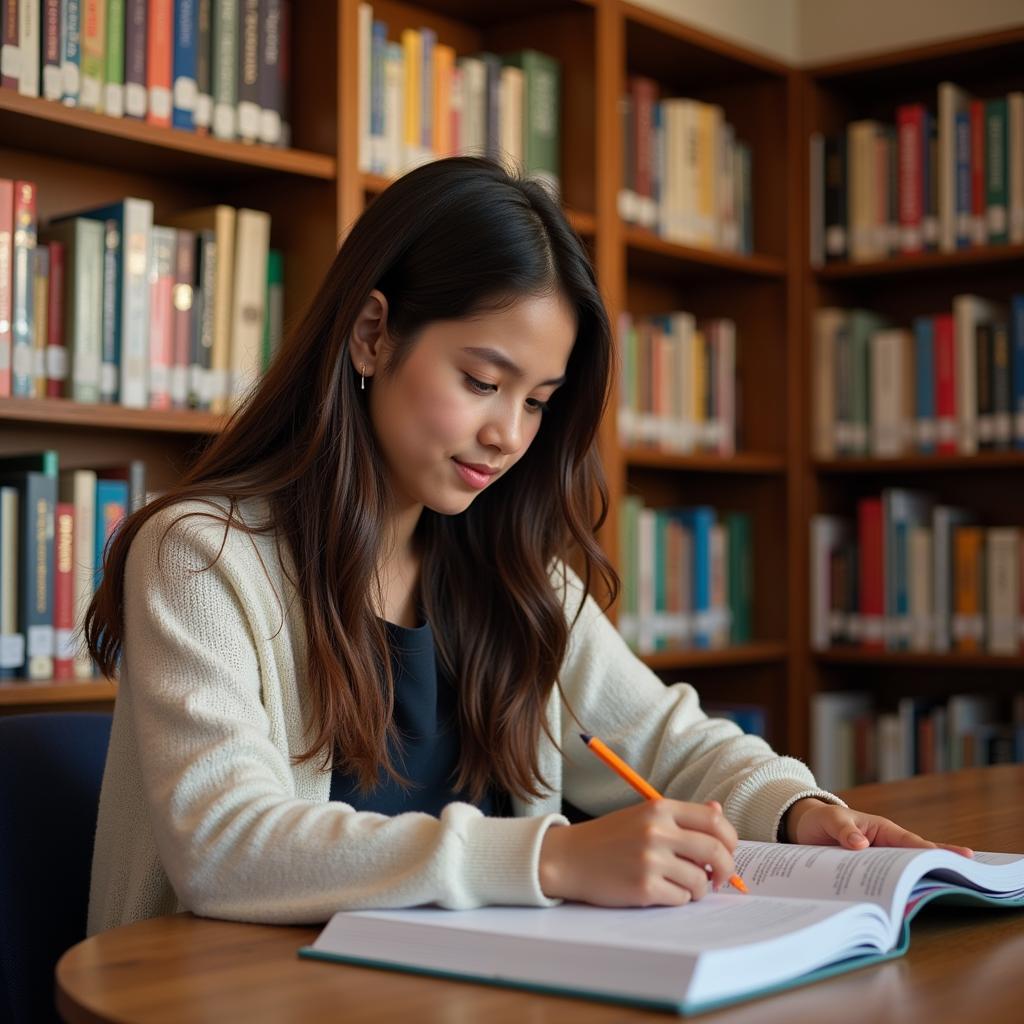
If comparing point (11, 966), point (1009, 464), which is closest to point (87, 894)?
point (11, 966)

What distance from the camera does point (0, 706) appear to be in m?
2.24

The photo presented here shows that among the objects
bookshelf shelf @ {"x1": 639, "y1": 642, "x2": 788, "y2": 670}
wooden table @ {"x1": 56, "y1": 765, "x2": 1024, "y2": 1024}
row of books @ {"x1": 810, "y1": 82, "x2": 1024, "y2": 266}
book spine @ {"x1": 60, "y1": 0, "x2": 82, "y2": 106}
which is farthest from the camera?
row of books @ {"x1": 810, "y1": 82, "x2": 1024, "y2": 266}

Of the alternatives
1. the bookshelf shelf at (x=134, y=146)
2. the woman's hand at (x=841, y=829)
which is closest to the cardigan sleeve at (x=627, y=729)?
the woman's hand at (x=841, y=829)

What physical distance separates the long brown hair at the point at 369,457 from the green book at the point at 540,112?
56.8 inches

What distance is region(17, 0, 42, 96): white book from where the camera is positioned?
6.98ft

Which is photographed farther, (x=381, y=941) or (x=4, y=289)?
(x=4, y=289)

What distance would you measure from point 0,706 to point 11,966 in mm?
1007

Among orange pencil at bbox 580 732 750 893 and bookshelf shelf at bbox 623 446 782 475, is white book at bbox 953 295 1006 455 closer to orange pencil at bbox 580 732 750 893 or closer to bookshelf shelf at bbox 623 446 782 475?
bookshelf shelf at bbox 623 446 782 475

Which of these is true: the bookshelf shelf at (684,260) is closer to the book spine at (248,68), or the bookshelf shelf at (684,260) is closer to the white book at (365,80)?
the white book at (365,80)

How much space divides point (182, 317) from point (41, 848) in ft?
3.81

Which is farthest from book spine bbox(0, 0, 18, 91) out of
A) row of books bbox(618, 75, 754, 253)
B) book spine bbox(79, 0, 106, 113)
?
row of books bbox(618, 75, 754, 253)

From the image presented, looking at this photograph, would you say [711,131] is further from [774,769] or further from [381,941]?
[381,941]

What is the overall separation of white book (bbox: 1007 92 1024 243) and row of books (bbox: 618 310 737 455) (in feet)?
2.14

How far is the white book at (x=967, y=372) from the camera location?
10.5 ft
